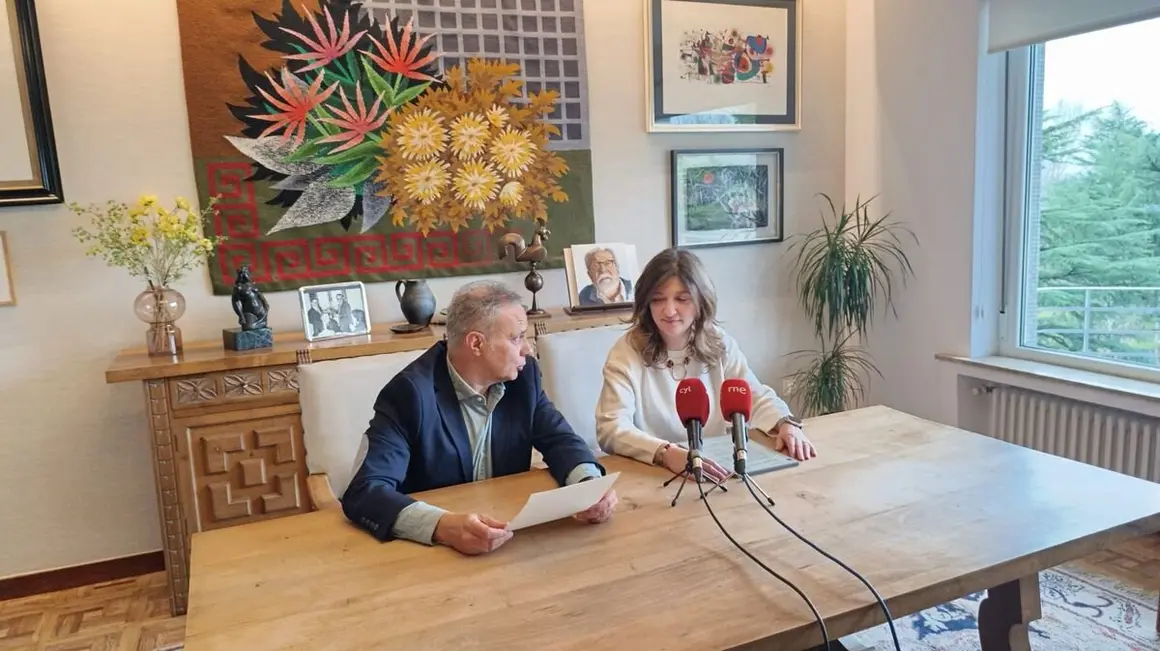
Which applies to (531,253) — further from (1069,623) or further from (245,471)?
(1069,623)

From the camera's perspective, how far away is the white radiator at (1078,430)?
2600 millimetres

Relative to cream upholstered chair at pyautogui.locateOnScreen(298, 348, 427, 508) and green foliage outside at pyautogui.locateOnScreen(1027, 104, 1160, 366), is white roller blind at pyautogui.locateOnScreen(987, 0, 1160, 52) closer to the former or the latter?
green foliage outside at pyautogui.locateOnScreen(1027, 104, 1160, 366)

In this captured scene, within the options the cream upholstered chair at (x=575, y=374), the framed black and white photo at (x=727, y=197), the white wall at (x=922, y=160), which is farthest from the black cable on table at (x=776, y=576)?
the white wall at (x=922, y=160)

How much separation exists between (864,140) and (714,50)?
2.89ft

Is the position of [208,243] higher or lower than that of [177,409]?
higher

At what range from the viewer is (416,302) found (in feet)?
9.13

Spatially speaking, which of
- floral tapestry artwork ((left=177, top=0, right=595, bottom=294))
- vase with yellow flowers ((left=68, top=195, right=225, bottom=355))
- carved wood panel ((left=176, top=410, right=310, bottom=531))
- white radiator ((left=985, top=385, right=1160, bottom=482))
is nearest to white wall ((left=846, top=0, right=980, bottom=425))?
white radiator ((left=985, top=385, right=1160, bottom=482))

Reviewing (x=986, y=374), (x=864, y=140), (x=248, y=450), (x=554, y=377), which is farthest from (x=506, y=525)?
(x=864, y=140)

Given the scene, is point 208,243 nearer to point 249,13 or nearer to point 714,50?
point 249,13

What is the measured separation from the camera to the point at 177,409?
7.98ft

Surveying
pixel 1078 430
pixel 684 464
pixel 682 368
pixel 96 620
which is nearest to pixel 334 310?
pixel 96 620

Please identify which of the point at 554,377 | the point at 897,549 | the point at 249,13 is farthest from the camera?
the point at 249,13

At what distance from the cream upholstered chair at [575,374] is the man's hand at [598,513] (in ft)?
2.37

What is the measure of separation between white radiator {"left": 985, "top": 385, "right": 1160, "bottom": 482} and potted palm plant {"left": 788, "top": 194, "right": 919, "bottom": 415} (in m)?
0.64
